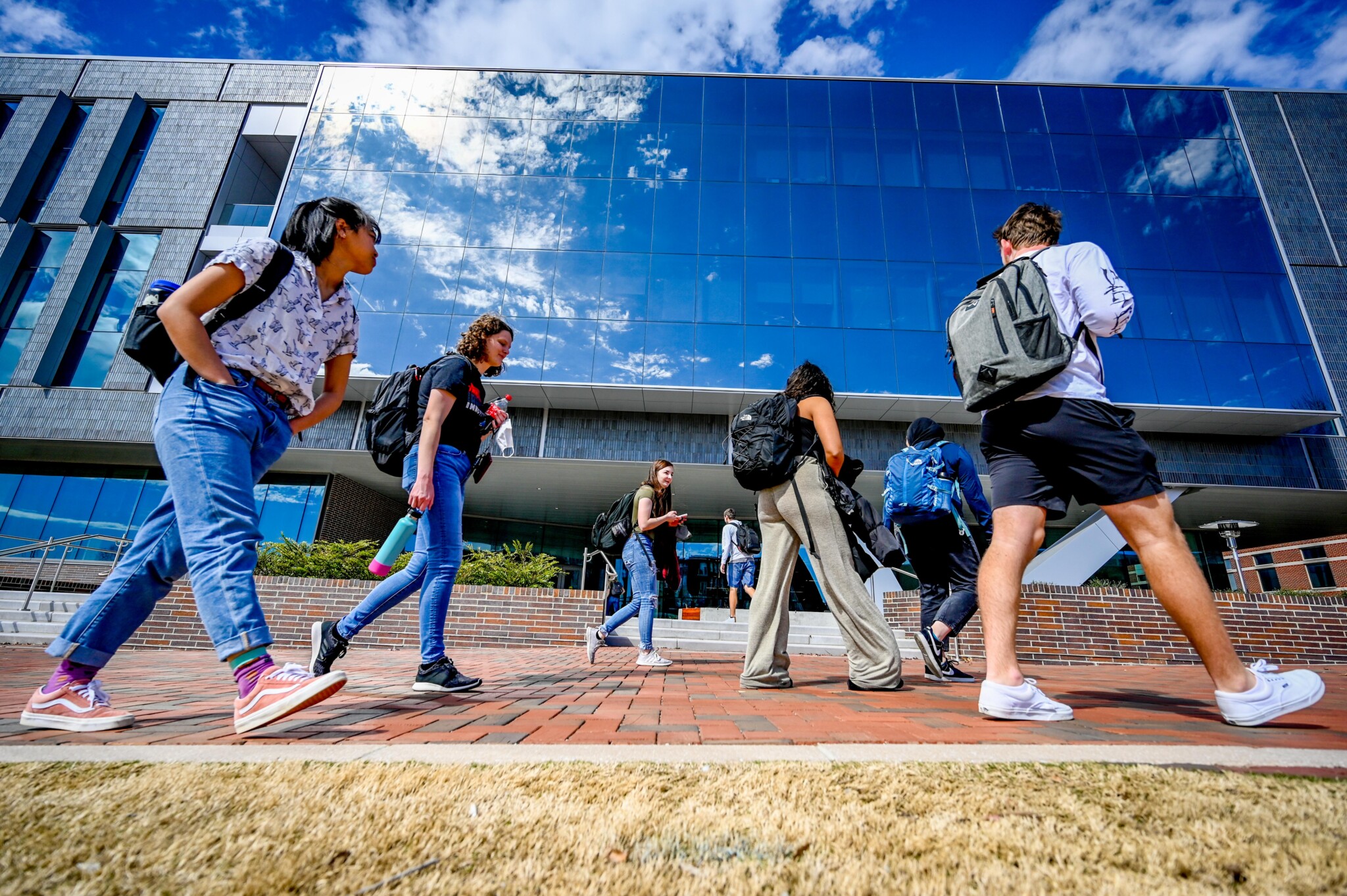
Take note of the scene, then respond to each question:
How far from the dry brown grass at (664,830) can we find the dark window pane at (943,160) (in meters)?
19.3

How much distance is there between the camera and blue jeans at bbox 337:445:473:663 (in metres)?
2.89

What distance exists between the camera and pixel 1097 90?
18094mm

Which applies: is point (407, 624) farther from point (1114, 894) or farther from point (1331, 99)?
point (1331, 99)

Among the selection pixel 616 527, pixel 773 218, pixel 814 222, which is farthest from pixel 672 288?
pixel 616 527

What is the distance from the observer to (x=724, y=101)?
18.1 metres

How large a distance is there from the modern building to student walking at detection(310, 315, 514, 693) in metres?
11.6

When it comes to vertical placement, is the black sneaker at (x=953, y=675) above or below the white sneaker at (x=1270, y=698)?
below

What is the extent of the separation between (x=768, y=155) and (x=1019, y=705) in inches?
720

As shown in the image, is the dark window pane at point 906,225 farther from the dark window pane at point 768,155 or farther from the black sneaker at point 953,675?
the black sneaker at point 953,675

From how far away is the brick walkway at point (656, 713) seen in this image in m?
1.72

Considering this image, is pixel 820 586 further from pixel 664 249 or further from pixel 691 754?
pixel 664 249

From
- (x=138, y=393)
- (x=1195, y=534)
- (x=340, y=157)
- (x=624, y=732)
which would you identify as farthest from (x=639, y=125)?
(x=1195, y=534)

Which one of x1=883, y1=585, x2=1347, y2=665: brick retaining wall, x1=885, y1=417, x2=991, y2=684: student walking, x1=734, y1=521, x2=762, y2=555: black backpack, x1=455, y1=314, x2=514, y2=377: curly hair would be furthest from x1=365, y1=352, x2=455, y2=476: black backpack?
x1=734, y1=521, x2=762, y2=555: black backpack

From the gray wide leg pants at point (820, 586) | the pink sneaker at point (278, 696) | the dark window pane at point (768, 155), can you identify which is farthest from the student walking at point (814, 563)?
the dark window pane at point (768, 155)
